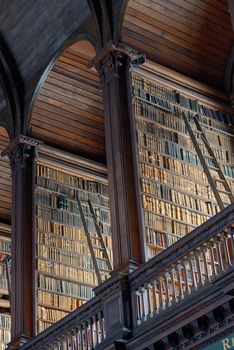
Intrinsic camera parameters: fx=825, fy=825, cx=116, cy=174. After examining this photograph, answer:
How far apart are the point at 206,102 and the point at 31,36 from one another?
2364 millimetres

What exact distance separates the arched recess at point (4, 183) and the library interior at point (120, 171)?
2 cm

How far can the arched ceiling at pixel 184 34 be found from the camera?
28.2 ft

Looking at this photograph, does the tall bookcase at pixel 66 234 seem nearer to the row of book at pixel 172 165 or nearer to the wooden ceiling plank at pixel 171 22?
the row of book at pixel 172 165

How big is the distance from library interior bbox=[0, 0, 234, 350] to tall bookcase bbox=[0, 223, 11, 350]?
0.13ft

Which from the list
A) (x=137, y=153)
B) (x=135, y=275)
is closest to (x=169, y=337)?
(x=135, y=275)

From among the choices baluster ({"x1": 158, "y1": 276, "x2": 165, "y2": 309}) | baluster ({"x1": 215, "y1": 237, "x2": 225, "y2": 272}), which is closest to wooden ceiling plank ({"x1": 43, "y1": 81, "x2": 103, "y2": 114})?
baluster ({"x1": 158, "y1": 276, "x2": 165, "y2": 309})

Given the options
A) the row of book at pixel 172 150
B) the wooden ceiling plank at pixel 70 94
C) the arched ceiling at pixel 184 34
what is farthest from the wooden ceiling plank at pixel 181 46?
the wooden ceiling plank at pixel 70 94

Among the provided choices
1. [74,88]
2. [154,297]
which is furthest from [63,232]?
[154,297]

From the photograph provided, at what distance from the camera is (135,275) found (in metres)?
7.32

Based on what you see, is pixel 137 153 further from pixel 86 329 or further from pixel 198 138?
pixel 86 329

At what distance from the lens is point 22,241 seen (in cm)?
947

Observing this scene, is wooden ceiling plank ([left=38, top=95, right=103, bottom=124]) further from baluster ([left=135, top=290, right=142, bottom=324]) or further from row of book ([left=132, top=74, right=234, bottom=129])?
baluster ([left=135, top=290, right=142, bottom=324])

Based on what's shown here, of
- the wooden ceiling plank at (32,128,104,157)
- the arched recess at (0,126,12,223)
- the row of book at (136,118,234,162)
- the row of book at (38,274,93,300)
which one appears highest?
the arched recess at (0,126,12,223)

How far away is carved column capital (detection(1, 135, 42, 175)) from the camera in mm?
9898
